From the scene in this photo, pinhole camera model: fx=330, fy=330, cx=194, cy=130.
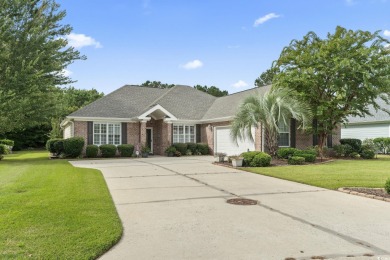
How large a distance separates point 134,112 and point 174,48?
22.3 ft

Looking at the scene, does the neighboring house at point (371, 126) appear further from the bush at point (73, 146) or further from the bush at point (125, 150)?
the bush at point (73, 146)

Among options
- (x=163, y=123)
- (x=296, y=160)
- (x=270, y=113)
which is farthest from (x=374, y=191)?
(x=163, y=123)

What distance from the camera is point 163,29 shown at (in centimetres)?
1734

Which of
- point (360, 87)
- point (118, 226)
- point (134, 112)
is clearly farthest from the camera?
point (134, 112)

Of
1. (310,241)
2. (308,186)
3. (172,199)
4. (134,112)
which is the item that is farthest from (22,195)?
(134,112)

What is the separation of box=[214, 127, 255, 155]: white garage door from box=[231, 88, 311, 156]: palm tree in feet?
9.64

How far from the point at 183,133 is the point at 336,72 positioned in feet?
39.2

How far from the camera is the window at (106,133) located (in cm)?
2291

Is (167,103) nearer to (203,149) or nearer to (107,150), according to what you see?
(203,149)

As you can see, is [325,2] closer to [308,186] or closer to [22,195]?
[308,186]

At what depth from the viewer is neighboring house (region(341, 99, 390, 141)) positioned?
88.7 feet

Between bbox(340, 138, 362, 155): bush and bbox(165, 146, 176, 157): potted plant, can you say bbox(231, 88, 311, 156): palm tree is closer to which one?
bbox(340, 138, 362, 155): bush

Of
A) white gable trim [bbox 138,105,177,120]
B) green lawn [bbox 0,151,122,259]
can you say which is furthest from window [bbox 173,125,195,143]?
green lawn [bbox 0,151,122,259]

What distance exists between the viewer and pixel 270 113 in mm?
16781
